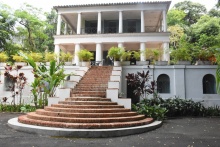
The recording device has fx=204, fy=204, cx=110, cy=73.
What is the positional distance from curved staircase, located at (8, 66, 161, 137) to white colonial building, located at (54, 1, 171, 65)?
9.69 m

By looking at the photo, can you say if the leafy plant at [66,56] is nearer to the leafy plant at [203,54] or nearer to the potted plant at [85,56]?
the potted plant at [85,56]

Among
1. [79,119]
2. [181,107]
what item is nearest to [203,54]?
[181,107]

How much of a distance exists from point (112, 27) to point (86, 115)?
17397mm

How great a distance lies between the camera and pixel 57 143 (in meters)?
5.92

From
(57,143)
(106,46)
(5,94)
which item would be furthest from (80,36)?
(57,143)

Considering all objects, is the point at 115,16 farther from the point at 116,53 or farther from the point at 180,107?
the point at 180,107

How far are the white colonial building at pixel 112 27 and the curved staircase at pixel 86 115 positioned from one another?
9.69 metres

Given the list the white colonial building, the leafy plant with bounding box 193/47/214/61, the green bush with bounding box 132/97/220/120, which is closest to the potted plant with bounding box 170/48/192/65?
the leafy plant with bounding box 193/47/214/61

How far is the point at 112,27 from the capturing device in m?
23.9

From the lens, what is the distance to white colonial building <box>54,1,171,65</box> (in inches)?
804

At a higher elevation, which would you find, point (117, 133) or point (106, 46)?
point (106, 46)

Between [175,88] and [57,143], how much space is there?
10.0 metres

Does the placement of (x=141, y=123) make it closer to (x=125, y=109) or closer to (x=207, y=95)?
(x=125, y=109)

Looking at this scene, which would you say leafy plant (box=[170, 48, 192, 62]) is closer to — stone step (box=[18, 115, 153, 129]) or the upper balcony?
the upper balcony
